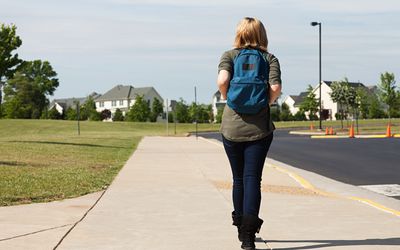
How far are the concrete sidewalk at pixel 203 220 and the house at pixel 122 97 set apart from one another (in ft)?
426

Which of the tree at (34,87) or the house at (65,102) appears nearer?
the tree at (34,87)

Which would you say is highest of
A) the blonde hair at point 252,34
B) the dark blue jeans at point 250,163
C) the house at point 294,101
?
the house at point 294,101

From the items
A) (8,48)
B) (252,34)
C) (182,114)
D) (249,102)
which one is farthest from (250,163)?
(182,114)

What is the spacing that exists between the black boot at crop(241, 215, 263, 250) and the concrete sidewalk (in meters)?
0.26

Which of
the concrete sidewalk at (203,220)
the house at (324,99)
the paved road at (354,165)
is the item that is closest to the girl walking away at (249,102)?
the concrete sidewalk at (203,220)

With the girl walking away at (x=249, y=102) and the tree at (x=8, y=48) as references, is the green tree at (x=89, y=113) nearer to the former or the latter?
the tree at (x=8, y=48)

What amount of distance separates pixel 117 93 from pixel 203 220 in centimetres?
13844

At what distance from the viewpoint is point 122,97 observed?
463 ft

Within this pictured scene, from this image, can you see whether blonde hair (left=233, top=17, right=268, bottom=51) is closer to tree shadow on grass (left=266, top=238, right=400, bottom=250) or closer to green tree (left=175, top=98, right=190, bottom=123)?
tree shadow on grass (left=266, top=238, right=400, bottom=250)

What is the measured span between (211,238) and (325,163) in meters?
11.6

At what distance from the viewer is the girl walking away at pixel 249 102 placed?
201 inches

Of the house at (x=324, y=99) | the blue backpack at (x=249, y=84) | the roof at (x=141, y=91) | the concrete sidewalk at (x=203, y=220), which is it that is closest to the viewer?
the blue backpack at (x=249, y=84)

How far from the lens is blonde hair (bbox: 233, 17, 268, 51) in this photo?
5.23 metres

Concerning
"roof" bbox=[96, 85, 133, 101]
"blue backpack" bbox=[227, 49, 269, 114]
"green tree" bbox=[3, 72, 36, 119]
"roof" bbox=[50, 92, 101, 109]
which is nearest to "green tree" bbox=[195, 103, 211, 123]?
"green tree" bbox=[3, 72, 36, 119]
